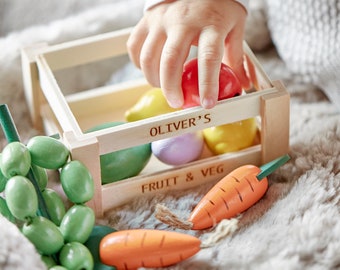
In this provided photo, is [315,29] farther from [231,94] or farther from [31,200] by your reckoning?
[31,200]

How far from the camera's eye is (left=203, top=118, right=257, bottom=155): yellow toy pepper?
1.04 metres

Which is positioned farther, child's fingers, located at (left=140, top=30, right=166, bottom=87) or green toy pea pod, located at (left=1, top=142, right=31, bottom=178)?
child's fingers, located at (left=140, top=30, right=166, bottom=87)

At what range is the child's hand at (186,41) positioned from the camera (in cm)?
96

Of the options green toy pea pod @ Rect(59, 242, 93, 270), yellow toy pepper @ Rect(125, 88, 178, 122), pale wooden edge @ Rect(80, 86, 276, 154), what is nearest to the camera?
green toy pea pod @ Rect(59, 242, 93, 270)

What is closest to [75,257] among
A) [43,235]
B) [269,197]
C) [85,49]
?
[43,235]

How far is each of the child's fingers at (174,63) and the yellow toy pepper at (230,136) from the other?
0.08 meters

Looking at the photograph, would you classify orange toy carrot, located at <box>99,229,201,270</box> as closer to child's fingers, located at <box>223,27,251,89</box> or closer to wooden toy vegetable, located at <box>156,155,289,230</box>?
wooden toy vegetable, located at <box>156,155,289,230</box>

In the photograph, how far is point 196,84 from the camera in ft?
3.25

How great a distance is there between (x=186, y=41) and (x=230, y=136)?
0.48ft

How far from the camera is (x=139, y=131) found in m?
0.95

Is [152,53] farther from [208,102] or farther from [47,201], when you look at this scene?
[47,201]

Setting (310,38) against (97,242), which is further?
(310,38)

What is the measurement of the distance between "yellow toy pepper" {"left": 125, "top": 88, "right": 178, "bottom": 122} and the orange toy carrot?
23 cm

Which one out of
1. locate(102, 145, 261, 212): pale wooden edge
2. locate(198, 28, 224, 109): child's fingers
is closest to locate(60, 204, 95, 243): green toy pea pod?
locate(102, 145, 261, 212): pale wooden edge
